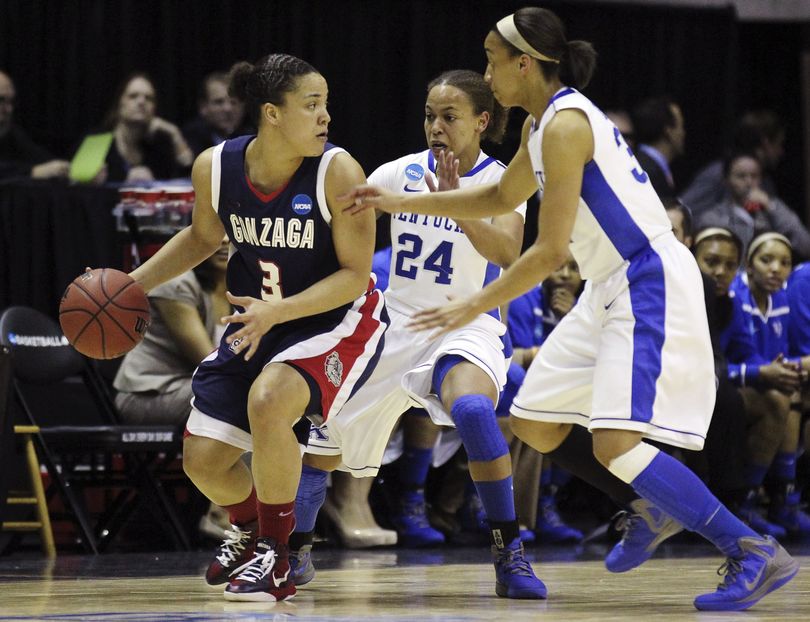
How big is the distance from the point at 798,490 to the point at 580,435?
3.78 meters

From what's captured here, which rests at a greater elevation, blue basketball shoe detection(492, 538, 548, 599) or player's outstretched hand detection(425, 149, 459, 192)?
player's outstretched hand detection(425, 149, 459, 192)

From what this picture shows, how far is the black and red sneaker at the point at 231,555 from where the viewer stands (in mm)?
4207

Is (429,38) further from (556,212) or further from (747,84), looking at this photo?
(556,212)

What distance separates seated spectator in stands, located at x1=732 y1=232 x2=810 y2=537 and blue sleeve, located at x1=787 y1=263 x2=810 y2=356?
0.05m

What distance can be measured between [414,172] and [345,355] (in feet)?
3.30

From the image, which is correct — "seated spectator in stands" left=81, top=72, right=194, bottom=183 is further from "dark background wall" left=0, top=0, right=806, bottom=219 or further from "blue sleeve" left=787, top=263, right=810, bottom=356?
"blue sleeve" left=787, top=263, right=810, bottom=356

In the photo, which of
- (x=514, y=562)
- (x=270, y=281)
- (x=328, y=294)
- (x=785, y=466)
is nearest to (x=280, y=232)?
(x=270, y=281)

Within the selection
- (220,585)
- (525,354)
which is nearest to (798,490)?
(525,354)

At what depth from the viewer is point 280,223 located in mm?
4113

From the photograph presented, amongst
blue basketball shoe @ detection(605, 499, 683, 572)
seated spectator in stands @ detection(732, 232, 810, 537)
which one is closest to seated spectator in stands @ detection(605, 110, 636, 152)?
seated spectator in stands @ detection(732, 232, 810, 537)

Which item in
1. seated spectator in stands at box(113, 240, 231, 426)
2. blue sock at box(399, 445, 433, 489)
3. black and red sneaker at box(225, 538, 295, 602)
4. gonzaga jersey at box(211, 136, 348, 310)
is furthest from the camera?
blue sock at box(399, 445, 433, 489)

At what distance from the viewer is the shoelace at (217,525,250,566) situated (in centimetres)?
422

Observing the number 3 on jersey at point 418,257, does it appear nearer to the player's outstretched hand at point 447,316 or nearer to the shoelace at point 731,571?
the player's outstretched hand at point 447,316

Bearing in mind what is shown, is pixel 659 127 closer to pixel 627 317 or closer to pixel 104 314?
pixel 627 317
